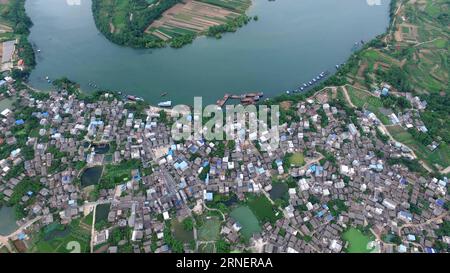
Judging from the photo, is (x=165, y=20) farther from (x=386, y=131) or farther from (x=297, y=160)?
(x=386, y=131)

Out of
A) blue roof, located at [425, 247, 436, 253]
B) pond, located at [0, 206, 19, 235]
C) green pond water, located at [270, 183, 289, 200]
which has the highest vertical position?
green pond water, located at [270, 183, 289, 200]

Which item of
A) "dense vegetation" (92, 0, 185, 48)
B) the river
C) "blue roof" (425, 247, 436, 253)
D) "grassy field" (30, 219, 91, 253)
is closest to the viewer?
"blue roof" (425, 247, 436, 253)

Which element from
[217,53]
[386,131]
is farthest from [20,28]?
[386,131]

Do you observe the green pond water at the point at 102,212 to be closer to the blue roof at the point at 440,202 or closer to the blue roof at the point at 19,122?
the blue roof at the point at 19,122

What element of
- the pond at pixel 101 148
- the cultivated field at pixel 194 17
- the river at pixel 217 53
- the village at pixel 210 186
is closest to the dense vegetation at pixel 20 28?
the river at pixel 217 53

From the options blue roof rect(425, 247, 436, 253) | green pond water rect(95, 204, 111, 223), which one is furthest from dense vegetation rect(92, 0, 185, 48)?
blue roof rect(425, 247, 436, 253)

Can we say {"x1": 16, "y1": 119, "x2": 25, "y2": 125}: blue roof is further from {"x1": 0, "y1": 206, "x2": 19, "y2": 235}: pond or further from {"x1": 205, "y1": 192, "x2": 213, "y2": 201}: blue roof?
{"x1": 205, "y1": 192, "x2": 213, "y2": 201}: blue roof
